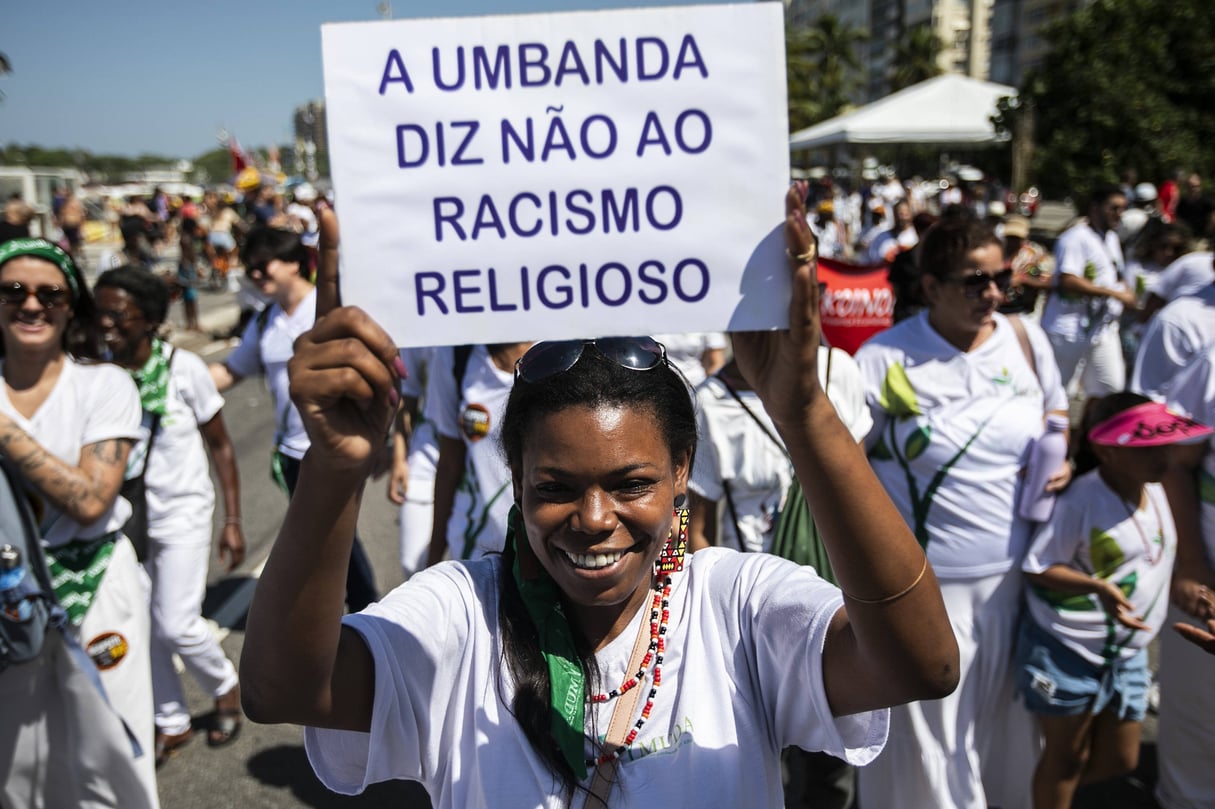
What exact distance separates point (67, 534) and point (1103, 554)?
3.20 meters

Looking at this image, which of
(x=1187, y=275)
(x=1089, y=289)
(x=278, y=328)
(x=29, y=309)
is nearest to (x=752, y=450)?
(x=29, y=309)

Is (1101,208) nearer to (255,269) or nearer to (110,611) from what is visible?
(255,269)

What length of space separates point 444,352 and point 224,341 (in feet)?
37.9

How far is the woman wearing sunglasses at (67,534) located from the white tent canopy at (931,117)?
15.9m

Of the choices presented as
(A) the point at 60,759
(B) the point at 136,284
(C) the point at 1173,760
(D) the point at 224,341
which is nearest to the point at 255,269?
(B) the point at 136,284

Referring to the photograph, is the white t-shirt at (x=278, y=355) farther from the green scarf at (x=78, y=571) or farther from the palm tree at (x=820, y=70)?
the palm tree at (x=820, y=70)

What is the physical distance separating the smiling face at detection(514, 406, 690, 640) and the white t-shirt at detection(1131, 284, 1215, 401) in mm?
3419

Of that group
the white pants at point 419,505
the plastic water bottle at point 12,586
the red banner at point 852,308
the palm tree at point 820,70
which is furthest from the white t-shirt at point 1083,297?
the palm tree at point 820,70

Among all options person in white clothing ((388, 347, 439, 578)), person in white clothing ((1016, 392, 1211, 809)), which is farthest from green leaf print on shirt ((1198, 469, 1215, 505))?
person in white clothing ((388, 347, 439, 578))

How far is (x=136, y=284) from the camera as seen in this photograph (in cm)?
386

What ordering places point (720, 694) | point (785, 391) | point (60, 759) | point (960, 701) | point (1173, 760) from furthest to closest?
point (1173, 760)
point (960, 701)
point (60, 759)
point (720, 694)
point (785, 391)

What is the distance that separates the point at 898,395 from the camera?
319 cm

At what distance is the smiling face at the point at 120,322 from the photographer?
12.4ft

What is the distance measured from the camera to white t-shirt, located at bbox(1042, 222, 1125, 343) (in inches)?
275
